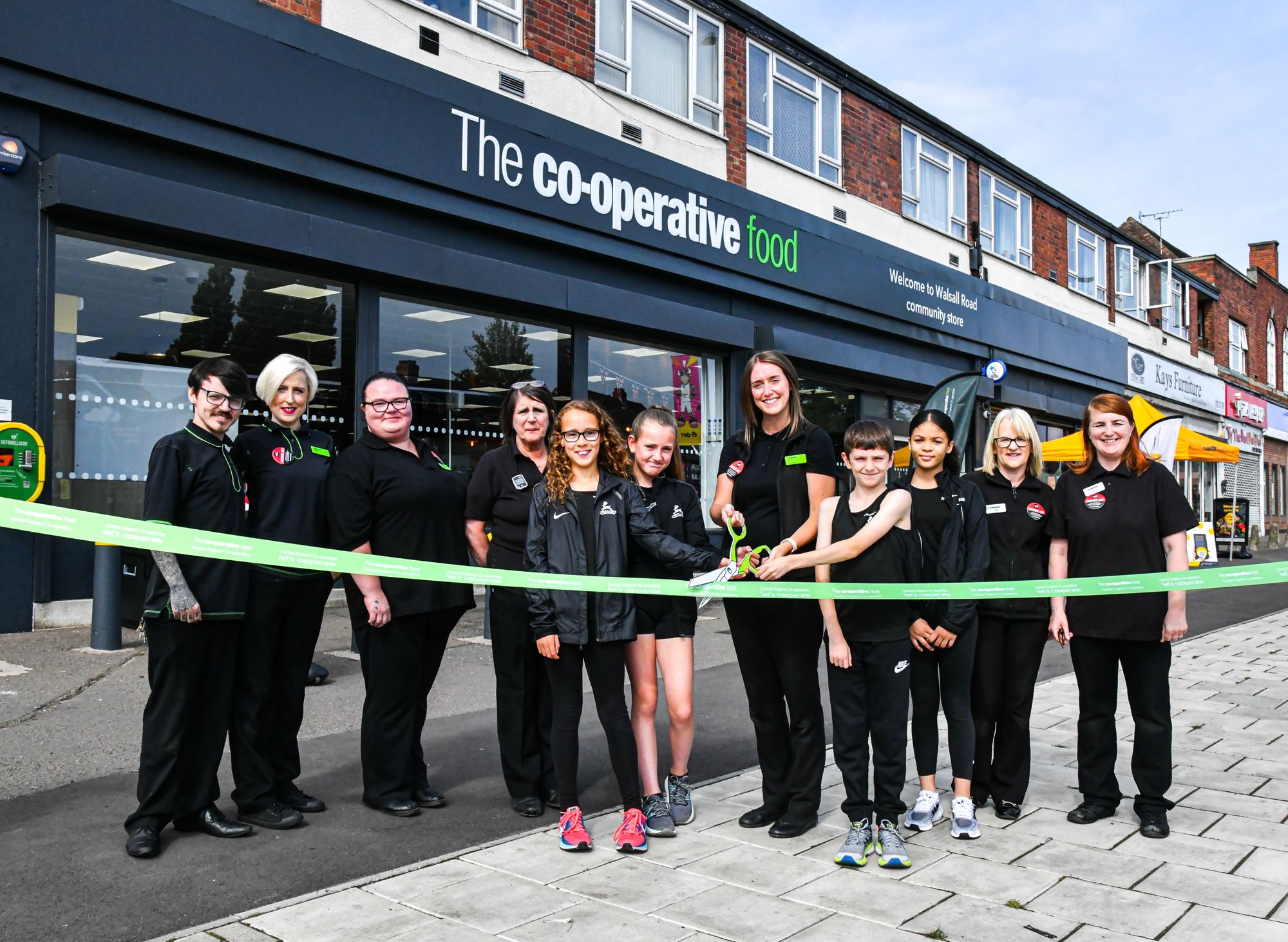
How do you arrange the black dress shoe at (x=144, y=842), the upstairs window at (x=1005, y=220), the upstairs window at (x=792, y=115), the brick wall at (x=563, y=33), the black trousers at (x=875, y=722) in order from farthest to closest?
the upstairs window at (x=1005, y=220), the upstairs window at (x=792, y=115), the brick wall at (x=563, y=33), the black trousers at (x=875, y=722), the black dress shoe at (x=144, y=842)

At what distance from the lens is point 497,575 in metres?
4.47

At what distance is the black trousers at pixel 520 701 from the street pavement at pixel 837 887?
0.41m

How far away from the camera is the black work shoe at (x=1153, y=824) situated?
4.46m

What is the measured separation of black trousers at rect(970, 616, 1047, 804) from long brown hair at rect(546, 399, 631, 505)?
185 centimetres

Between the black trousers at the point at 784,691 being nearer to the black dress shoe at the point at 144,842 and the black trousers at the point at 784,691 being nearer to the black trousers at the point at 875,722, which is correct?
Result: the black trousers at the point at 875,722

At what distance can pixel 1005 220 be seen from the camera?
23.2m

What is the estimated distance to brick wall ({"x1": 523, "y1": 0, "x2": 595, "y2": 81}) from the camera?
482 inches

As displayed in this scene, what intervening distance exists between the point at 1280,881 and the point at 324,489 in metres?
4.23

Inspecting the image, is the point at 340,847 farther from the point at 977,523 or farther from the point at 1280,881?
the point at 1280,881

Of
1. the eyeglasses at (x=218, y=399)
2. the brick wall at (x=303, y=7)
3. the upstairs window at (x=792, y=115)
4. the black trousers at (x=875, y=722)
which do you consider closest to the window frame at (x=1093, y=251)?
the upstairs window at (x=792, y=115)

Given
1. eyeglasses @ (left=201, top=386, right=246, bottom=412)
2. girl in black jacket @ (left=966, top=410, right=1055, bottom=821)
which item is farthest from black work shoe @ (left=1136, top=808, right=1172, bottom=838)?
eyeglasses @ (left=201, top=386, right=246, bottom=412)

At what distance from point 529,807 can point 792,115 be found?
14.5m

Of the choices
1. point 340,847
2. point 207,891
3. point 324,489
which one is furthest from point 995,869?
point 324,489

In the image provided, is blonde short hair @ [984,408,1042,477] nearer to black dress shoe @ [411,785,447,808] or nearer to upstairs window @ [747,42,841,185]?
black dress shoe @ [411,785,447,808]
